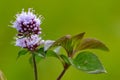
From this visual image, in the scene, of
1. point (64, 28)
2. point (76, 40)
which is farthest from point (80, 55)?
point (64, 28)

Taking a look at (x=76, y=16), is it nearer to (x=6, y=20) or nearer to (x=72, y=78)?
(x=6, y=20)

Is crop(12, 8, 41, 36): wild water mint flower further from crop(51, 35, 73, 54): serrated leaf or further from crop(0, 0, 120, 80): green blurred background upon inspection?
crop(0, 0, 120, 80): green blurred background

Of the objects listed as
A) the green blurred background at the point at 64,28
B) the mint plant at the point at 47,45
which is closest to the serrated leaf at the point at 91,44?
the mint plant at the point at 47,45

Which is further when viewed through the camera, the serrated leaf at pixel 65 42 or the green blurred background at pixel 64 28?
the green blurred background at pixel 64 28

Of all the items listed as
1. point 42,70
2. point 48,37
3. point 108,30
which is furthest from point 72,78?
point 108,30

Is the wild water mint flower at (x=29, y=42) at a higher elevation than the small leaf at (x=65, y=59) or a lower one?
higher

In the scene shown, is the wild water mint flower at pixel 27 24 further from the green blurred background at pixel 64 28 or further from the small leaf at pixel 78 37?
the green blurred background at pixel 64 28

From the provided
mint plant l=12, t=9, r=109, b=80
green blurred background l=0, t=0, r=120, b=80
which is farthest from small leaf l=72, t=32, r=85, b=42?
green blurred background l=0, t=0, r=120, b=80

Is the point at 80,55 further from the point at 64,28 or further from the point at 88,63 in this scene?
the point at 64,28
